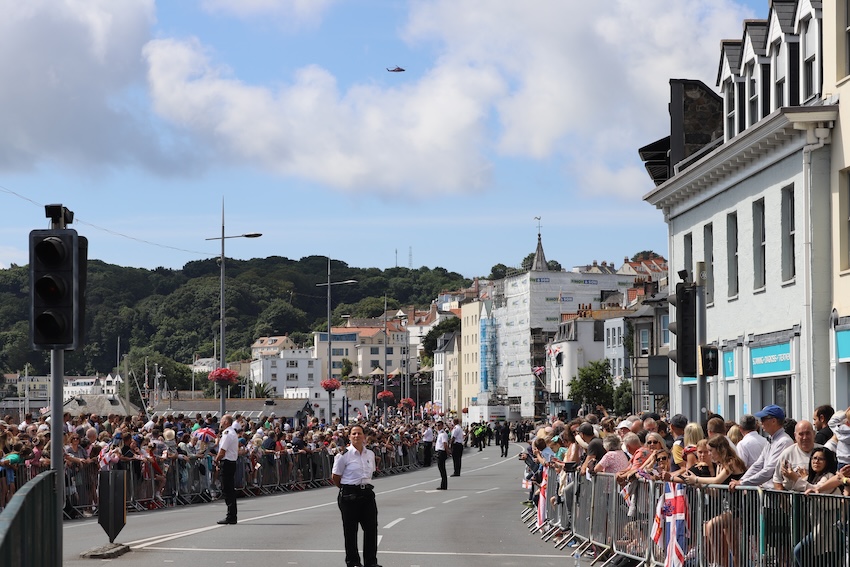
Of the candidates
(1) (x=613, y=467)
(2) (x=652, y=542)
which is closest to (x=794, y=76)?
(1) (x=613, y=467)

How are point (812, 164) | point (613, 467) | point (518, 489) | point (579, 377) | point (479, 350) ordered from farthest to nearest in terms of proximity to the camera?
point (479, 350), point (579, 377), point (518, 489), point (812, 164), point (613, 467)

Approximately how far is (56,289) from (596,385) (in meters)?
103

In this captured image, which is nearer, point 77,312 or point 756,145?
point 77,312

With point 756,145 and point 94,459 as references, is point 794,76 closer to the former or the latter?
point 756,145

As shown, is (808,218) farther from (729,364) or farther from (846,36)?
(729,364)

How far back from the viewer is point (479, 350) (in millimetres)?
175000

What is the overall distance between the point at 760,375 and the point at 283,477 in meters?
14.0

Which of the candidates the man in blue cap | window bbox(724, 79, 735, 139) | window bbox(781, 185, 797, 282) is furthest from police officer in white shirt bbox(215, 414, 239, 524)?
window bbox(724, 79, 735, 139)

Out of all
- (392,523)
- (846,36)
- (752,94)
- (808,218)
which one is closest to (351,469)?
(392,523)

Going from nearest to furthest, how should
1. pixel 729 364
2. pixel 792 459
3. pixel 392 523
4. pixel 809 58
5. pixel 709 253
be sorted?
pixel 792 459
pixel 392 523
pixel 809 58
pixel 729 364
pixel 709 253

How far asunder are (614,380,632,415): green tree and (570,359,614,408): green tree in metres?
3.80

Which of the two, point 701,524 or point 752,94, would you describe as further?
point 752,94

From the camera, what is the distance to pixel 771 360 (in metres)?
28.6

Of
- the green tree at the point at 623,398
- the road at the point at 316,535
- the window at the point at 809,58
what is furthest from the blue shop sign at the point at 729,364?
the green tree at the point at 623,398
